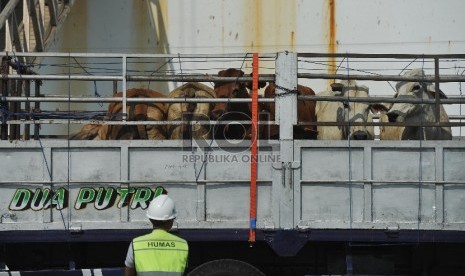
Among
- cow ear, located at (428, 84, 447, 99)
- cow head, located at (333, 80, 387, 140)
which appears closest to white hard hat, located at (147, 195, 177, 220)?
cow head, located at (333, 80, 387, 140)

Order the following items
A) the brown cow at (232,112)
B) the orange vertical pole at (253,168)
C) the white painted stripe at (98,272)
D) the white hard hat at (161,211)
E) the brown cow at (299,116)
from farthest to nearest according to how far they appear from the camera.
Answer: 1. the brown cow at (232,112)
2. the brown cow at (299,116)
3. the white painted stripe at (98,272)
4. the orange vertical pole at (253,168)
5. the white hard hat at (161,211)

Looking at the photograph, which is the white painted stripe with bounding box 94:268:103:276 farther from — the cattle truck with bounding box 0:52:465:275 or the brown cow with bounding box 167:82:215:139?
the brown cow with bounding box 167:82:215:139

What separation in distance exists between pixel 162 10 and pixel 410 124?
18.1 ft

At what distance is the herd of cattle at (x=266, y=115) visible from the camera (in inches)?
324

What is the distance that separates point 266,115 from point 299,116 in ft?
1.53

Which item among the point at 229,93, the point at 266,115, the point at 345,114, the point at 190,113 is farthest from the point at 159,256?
the point at 345,114

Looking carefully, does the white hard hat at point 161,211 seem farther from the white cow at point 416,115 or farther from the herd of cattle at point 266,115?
the white cow at point 416,115

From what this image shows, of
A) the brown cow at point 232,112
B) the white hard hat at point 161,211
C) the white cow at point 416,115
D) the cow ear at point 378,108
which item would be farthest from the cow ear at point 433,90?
the white hard hat at point 161,211

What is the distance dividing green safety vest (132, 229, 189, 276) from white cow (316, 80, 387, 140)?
322 centimetres

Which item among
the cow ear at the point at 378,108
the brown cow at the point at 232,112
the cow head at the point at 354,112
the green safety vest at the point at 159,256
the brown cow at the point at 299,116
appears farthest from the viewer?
the cow ear at the point at 378,108

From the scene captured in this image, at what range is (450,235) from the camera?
311 inches

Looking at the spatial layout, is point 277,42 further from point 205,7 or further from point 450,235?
point 450,235

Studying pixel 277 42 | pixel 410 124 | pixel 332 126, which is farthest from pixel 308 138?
pixel 277 42

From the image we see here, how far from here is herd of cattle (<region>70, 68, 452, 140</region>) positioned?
8227mm
